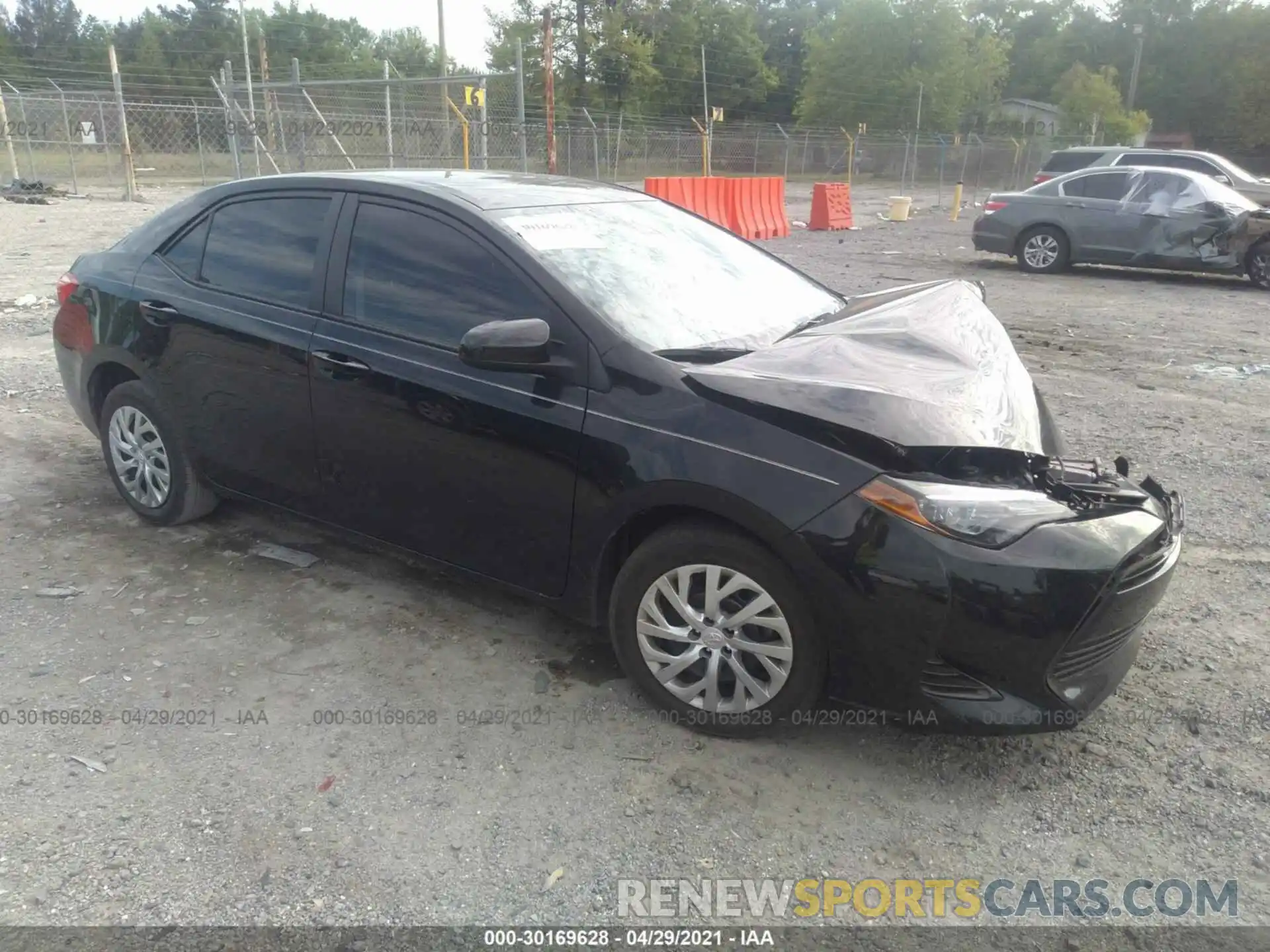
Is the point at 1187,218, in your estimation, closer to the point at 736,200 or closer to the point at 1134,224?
the point at 1134,224

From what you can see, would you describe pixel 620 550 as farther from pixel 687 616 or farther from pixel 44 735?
pixel 44 735

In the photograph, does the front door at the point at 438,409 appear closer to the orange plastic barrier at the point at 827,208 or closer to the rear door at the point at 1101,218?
the rear door at the point at 1101,218

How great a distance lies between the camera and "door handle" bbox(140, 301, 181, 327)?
4191mm

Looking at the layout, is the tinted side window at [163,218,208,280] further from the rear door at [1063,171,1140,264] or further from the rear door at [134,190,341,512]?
the rear door at [1063,171,1140,264]

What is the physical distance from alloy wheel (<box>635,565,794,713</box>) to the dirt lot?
0.18 metres

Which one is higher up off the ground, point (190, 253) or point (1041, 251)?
point (190, 253)

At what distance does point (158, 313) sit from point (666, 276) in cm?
227

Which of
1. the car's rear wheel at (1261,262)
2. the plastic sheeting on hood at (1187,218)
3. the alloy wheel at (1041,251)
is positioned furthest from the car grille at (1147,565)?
the alloy wheel at (1041,251)

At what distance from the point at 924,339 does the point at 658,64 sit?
54.3m

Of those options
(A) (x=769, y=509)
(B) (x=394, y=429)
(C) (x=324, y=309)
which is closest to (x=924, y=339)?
(A) (x=769, y=509)

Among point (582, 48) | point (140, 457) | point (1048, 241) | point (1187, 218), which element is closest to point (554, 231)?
point (140, 457)

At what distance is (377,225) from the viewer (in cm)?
367

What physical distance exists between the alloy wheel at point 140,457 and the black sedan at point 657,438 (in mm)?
20

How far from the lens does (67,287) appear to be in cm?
467
